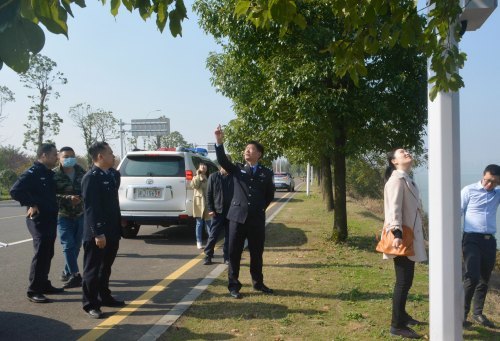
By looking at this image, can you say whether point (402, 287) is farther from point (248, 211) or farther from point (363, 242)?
point (363, 242)

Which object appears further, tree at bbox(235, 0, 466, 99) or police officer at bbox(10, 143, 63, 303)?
police officer at bbox(10, 143, 63, 303)

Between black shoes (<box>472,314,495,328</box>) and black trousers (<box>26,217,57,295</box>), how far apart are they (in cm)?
480

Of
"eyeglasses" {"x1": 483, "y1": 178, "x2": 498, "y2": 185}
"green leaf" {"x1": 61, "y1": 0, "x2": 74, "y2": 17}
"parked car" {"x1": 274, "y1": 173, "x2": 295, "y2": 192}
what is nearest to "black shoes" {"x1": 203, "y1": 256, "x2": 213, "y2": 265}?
"eyeglasses" {"x1": 483, "y1": 178, "x2": 498, "y2": 185}

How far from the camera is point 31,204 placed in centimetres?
562

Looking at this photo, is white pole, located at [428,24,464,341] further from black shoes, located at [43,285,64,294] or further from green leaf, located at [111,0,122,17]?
black shoes, located at [43,285,64,294]

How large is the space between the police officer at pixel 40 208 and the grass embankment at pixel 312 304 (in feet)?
6.24

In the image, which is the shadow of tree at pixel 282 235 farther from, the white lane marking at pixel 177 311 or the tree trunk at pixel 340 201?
the white lane marking at pixel 177 311

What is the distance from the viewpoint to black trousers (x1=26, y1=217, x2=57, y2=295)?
5.65m

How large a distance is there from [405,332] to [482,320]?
1.03 m

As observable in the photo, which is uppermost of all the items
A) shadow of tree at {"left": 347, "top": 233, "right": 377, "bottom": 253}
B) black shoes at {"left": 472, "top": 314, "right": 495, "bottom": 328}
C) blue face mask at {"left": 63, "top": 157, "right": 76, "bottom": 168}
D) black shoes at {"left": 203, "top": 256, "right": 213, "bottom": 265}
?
blue face mask at {"left": 63, "top": 157, "right": 76, "bottom": 168}

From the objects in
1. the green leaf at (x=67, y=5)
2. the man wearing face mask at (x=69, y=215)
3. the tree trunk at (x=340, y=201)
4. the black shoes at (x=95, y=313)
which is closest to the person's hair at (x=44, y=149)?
the man wearing face mask at (x=69, y=215)

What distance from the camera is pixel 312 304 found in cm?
534

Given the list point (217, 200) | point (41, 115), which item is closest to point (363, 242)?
point (217, 200)

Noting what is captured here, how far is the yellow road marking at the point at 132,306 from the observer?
4.56 meters
